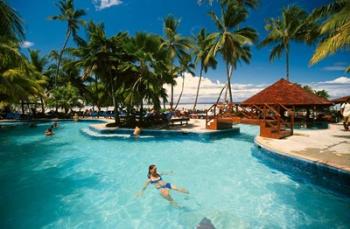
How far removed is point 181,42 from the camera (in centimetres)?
2633

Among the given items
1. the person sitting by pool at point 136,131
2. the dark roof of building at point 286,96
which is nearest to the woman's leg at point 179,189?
the person sitting by pool at point 136,131

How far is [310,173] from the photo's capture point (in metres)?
6.75

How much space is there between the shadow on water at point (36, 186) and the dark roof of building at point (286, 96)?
1423 centimetres

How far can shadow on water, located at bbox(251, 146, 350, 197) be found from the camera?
19.3 feet

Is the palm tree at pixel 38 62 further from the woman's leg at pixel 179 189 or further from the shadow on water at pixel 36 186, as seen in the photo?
the woman's leg at pixel 179 189

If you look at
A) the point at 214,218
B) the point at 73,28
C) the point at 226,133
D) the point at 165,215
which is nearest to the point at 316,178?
the point at 214,218

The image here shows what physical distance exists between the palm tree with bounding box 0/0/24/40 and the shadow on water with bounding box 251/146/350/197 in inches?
478

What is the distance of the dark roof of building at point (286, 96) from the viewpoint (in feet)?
51.1

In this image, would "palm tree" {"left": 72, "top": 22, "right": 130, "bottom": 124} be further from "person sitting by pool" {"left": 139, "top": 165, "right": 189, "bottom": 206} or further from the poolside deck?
the poolside deck

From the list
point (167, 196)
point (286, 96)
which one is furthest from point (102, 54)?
point (286, 96)

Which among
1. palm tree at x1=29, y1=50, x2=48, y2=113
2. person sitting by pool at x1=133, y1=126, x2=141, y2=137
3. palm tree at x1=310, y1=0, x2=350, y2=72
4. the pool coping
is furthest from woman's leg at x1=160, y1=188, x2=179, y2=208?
palm tree at x1=29, y1=50, x2=48, y2=113

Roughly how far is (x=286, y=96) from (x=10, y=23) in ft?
58.4

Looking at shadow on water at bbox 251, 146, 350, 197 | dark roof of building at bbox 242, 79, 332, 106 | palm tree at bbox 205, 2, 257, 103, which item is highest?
palm tree at bbox 205, 2, 257, 103

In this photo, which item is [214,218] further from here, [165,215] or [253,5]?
[253,5]
